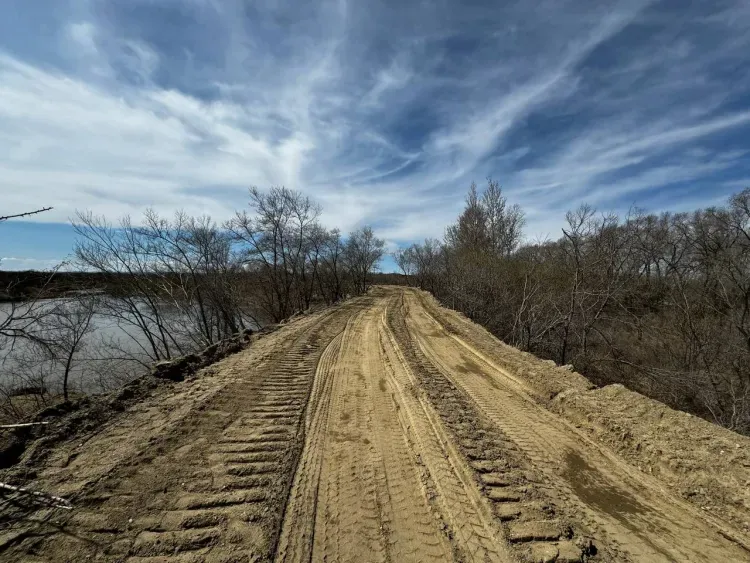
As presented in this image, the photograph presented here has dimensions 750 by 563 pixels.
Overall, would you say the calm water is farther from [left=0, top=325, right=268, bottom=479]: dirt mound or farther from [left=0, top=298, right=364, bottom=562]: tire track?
[left=0, top=298, right=364, bottom=562]: tire track

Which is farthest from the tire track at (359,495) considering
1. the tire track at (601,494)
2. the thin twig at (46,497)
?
the thin twig at (46,497)

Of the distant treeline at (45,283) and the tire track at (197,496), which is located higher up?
the distant treeline at (45,283)

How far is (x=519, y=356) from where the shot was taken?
859 cm

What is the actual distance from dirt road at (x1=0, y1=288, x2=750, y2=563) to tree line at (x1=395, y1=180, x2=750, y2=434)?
6.36 meters

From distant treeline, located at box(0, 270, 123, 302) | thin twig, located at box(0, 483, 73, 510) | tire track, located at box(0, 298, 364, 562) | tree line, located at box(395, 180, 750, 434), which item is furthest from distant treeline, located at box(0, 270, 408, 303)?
tree line, located at box(395, 180, 750, 434)

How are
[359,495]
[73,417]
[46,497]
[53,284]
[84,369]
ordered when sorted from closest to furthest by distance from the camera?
[46,497] → [359,495] → [73,417] → [53,284] → [84,369]

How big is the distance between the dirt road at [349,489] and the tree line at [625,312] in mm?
6358

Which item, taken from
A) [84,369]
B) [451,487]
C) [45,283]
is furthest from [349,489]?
[84,369]

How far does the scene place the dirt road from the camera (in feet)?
8.31

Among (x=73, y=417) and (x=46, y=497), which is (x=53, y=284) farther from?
(x=46, y=497)

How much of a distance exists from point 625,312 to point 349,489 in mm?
18989

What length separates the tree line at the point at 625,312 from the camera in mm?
10656

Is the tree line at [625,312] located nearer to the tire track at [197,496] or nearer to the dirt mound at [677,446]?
the dirt mound at [677,446]

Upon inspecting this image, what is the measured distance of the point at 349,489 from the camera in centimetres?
326
